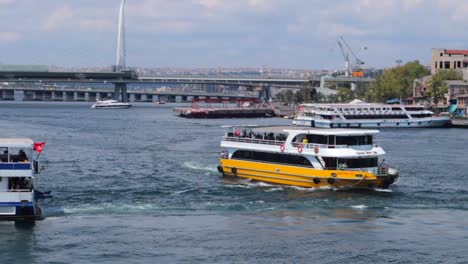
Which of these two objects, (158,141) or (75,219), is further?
(158,141)

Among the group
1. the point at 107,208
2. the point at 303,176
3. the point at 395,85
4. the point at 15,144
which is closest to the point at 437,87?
the point at 395,85

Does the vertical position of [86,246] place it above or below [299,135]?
below

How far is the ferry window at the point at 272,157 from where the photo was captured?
43938 millimetres

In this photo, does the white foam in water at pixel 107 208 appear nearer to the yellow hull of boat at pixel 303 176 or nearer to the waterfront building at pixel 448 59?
the yellow hull of boat at pixel 303 176

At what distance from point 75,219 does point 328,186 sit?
39.3 ft

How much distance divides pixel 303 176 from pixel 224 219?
8.05 metres

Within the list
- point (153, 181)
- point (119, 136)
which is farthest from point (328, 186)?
point (119, 136)

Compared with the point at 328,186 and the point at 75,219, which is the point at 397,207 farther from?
the point at 75,219

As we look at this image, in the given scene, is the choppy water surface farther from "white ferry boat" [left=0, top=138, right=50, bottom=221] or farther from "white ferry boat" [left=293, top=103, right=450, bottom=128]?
"white ferry boat" [left=293, top=103, right=450, bottom=128]

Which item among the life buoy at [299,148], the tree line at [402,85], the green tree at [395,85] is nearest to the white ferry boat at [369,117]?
the tree line at [402,85]

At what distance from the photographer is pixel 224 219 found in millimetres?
36188

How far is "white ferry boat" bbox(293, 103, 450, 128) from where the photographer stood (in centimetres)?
10500

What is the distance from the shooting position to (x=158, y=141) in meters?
75.4

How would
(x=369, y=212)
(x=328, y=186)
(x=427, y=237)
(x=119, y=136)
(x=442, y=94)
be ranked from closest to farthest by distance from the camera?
(x=427, y=237)
(x=369, y=212)
(x=328, y=186)
(x=119, y=136)
(x=442, y=94)
